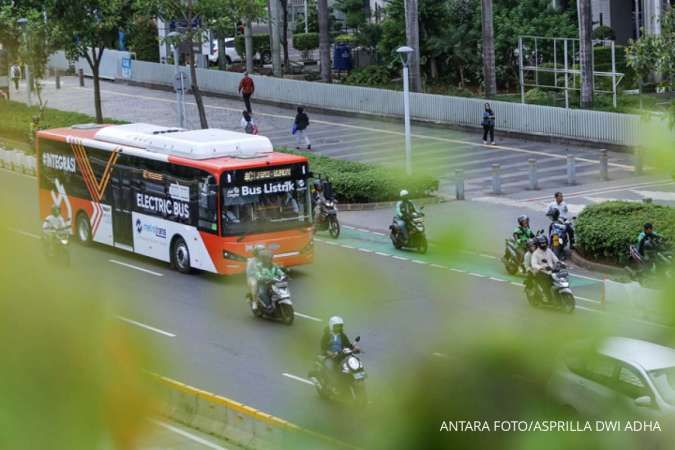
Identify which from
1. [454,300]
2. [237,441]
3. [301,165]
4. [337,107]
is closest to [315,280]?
[454,300]

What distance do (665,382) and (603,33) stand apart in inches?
2171

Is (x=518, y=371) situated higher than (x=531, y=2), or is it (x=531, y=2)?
(x=531, y=2)

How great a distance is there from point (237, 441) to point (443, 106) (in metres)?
33.7

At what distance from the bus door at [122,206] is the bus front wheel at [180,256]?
160 cm

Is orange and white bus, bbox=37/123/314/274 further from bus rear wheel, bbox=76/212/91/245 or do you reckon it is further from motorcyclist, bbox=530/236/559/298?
motorcyclist, bbox=530/236/559/298

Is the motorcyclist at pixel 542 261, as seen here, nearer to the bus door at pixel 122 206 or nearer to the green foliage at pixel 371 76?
the bus door at pixel 122 206

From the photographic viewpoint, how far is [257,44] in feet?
231

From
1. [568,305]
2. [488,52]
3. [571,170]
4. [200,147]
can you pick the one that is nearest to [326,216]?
[200,147]

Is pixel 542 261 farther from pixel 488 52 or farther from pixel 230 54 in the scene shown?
pixel 230 54

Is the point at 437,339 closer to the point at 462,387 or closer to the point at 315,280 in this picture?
the point at 462,387

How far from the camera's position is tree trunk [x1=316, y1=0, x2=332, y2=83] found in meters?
50.8

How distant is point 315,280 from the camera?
423 centimetres

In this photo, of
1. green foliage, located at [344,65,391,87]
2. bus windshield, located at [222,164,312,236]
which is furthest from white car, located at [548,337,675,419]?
green foliage, located at [344,65,391,87]

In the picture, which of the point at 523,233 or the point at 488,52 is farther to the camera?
the point at 488,52
